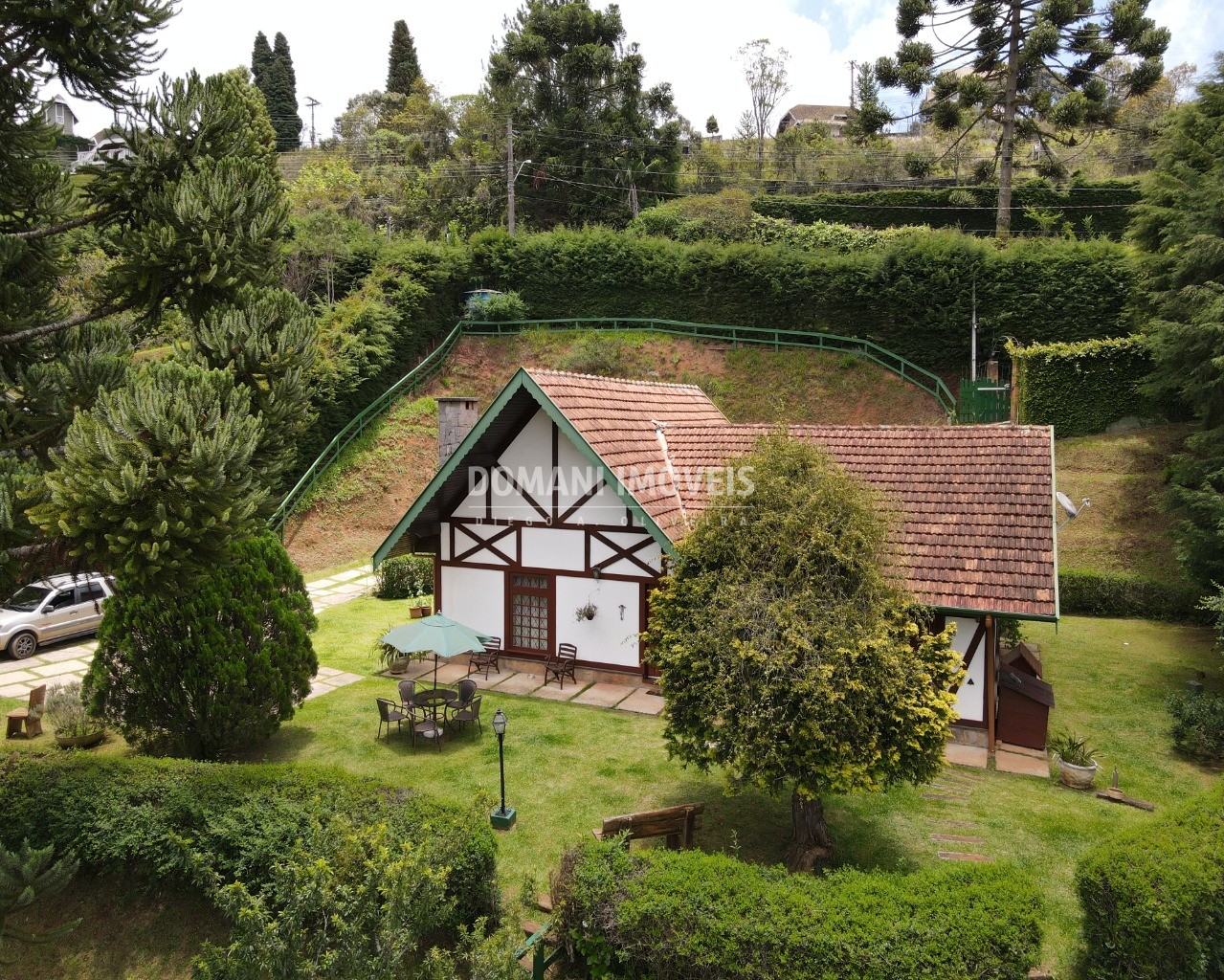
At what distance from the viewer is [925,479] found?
13695 mm

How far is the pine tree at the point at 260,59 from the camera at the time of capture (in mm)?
65750

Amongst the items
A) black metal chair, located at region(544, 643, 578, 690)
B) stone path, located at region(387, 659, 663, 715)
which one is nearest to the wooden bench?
stone path, located at region(387, 659, 663, 715)

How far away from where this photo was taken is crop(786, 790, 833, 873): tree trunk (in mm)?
9109

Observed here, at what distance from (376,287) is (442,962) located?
31529 millimetres

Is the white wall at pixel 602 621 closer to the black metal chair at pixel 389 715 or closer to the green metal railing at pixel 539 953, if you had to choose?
the black metal chair at pixel 389 715

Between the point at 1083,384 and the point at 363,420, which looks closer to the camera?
the point at 1083,384

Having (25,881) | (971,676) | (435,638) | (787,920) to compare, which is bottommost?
(787,920)

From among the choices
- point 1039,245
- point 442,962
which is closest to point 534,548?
point 442,962

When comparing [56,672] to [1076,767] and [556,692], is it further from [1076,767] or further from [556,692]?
[1076,767]

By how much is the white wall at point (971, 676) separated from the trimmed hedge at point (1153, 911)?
4.76m

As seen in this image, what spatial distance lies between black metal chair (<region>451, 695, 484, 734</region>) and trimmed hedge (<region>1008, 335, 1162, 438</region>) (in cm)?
2113

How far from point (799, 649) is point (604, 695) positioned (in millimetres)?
7258

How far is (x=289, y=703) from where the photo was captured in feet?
38.9

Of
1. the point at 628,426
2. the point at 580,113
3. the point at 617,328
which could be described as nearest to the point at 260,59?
the point at 580,113
